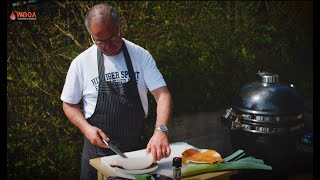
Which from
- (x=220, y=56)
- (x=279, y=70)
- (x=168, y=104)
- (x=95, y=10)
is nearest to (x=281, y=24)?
(x=279, y=70)

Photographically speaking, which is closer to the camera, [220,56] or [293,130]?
[293,130]

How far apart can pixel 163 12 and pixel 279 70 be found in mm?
836

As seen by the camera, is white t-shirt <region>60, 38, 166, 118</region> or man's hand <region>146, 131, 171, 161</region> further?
white t-shirt <region>60, 38, 166, 118</region>

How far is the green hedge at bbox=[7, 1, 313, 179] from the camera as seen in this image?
2.14 metres

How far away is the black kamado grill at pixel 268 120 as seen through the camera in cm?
219

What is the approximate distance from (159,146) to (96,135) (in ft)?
1.13

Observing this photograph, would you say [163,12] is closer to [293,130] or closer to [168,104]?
[168,104]

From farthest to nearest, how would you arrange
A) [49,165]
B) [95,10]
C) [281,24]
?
[281,24] → [49,165] → [95,10]

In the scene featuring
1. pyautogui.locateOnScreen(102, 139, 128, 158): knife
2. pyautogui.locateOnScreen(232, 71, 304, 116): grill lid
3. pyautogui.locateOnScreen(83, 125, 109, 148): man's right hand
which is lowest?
pyautogui.locateOnScreen(102, 139, 128, 158): knife

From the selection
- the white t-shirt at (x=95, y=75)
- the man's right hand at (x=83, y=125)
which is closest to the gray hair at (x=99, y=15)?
the white t-shirt at (x=95, y=75)

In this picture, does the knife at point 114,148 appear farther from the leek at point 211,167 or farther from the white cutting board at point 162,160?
the leek at point 211,167

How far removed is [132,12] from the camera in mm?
2277

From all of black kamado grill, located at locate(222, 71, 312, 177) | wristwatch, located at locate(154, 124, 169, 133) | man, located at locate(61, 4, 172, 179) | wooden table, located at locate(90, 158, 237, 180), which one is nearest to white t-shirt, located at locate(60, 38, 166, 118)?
man, located at locate(61, 4, 172, 179)

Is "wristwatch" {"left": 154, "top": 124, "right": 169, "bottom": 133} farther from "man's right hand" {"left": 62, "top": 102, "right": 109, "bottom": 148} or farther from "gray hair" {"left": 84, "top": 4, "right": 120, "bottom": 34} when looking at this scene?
"gray hair" {"left": 84, "top": 4, "right": 120, "bottom": 34}
